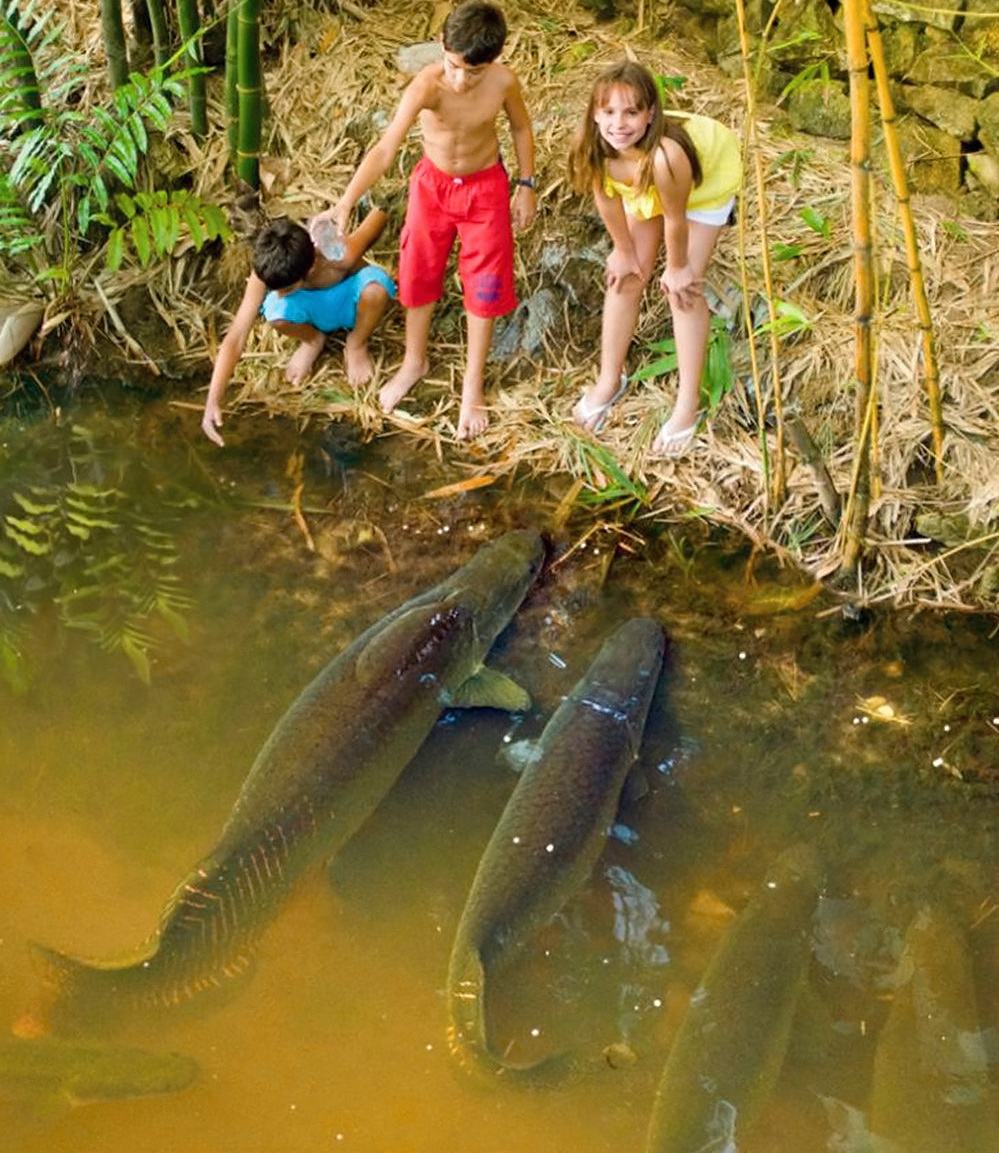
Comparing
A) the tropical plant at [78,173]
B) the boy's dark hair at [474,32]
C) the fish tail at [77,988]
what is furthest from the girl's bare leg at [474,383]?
the fish tail at [77,988]

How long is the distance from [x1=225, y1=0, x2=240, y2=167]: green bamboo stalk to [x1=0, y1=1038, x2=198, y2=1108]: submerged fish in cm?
364

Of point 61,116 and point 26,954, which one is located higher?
point 61,116

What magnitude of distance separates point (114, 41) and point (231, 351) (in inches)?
59.1

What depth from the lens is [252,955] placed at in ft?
11.0

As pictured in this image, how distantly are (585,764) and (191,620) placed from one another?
4.74 feet

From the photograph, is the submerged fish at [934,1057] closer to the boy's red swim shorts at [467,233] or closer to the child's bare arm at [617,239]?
the child's bare arm at [617,239]

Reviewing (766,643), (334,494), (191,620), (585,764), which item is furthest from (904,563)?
(191,620)

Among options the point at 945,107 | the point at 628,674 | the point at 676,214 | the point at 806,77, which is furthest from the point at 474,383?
the point at 945,107

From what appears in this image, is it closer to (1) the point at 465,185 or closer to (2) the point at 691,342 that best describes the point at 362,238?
(1) the point at 465,185

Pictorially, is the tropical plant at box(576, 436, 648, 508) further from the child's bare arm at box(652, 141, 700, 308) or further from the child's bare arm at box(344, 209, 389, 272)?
the child's bare arm at box(344, 209, 389, 272)

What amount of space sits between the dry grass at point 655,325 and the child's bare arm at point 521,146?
41cm

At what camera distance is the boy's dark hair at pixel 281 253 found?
183 inches

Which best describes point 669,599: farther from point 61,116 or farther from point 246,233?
point 61,116

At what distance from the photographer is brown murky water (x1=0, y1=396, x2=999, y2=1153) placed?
3088 millimetres
